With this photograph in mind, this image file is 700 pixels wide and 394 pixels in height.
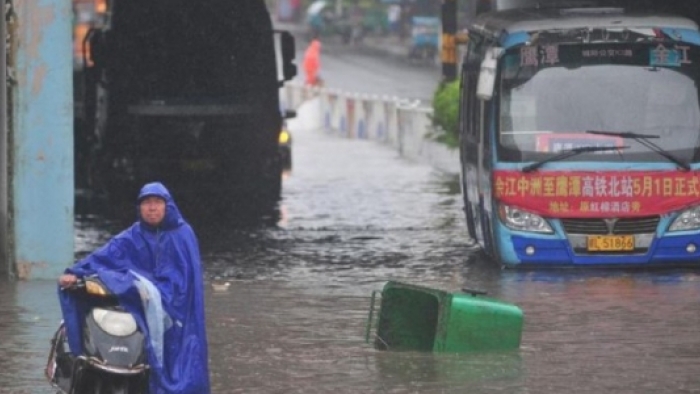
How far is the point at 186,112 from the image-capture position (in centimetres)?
2658

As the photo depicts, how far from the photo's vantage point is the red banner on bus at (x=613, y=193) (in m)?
18.1

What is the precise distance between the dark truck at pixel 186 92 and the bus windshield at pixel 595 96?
8.52 metres

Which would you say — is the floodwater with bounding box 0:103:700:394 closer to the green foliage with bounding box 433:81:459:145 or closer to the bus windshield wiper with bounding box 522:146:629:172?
the bus windshield wiper with bounding box 522:146:629:172

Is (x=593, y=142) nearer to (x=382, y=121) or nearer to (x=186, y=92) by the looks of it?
(x=186, y=92)

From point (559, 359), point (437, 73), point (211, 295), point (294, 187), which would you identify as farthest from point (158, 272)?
point (437, 73)

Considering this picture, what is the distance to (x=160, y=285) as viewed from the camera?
33.9 feet

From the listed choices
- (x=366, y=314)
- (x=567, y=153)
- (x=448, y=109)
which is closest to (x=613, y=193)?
(x=567, y=153)

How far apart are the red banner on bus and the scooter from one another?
853 cm

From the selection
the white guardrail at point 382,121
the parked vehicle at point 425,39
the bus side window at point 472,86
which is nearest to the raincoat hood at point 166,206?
the bus side window at point 472,86

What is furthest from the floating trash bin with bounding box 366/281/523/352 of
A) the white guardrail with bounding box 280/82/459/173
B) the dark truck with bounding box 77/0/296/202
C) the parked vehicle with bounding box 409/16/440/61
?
the parked vehicle with bounding box 409/16/440/61

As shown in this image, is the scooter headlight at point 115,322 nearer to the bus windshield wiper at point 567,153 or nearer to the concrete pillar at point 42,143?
the concrete pillar at point 42,143

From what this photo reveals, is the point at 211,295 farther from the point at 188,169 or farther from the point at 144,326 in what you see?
the point at 188,169

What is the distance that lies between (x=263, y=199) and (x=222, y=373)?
1549 cm

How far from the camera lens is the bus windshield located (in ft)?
60.5
